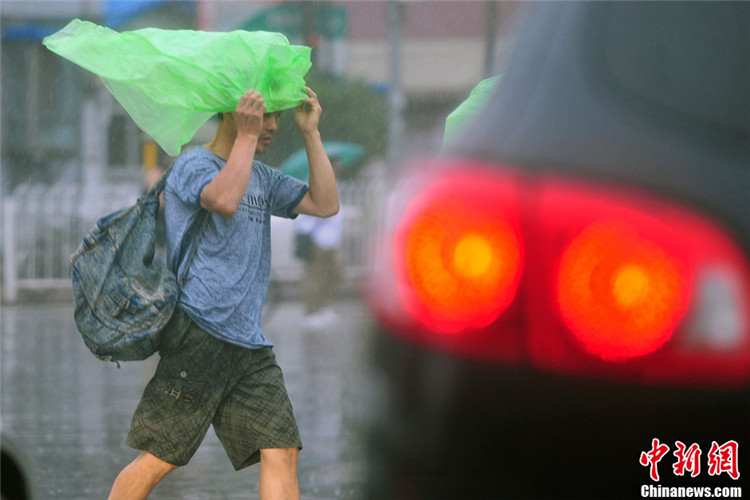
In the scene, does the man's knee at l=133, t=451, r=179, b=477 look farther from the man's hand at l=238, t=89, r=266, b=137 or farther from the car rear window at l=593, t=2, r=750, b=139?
the car rear window at l=593, t=2, r=750, b=139

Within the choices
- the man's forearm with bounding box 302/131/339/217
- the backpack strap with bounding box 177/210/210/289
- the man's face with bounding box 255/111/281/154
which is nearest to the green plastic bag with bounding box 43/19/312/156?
the man's face with bounding box 255/111/281/154

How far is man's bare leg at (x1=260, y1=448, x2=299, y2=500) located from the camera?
4.04 metres

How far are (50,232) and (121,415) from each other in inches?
476

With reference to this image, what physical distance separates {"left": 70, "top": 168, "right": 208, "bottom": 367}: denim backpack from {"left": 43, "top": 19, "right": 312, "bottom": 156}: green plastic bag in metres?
0.40

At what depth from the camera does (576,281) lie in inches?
68.2

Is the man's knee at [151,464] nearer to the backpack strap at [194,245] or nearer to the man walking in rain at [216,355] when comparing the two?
the man walking in rain at [216,355]

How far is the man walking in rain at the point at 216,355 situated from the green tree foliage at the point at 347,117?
19475 millimetres

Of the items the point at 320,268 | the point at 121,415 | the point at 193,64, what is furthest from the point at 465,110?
the point at 320,268

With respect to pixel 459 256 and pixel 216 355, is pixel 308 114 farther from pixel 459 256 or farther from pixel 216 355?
pixel 459 256

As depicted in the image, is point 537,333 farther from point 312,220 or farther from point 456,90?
point 456,90

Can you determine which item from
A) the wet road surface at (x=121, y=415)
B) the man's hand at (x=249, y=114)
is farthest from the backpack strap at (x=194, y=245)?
the wet road surface at (x=121, y=415)

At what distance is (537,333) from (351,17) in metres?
37.4

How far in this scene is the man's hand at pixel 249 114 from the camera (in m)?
4.07

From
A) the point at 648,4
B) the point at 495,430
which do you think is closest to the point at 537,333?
the point at 495,430
